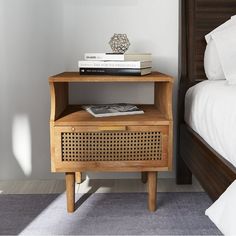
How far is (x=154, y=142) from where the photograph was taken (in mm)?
1519

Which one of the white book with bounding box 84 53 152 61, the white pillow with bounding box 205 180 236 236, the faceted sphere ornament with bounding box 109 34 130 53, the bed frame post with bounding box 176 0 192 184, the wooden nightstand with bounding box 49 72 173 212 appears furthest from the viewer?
the bed frame post with bounding box 176 0 192 184

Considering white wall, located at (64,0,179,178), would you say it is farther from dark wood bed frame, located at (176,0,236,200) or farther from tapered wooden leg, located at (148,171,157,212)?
tapered wooden leg, located at (148,171,157,212)

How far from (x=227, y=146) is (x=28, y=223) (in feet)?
2.68

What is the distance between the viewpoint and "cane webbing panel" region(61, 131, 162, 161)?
4.93 feet

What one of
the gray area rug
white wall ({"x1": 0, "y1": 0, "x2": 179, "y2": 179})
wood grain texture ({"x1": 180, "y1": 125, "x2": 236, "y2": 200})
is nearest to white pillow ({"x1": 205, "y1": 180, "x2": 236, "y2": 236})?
wood grain texture ({"x1": 180, "y1": 125, "x2": 236, "y2": 200})

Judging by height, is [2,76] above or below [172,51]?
below

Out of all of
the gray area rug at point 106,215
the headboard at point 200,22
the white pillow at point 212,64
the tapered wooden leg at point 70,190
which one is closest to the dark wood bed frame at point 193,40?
the headboard at point 200,22

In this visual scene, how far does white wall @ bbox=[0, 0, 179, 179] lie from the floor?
0.12 m

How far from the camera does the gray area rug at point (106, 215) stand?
1.38m

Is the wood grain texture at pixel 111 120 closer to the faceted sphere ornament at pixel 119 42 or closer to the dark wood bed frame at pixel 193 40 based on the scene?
the dark wood bed frame at pixel 193 40

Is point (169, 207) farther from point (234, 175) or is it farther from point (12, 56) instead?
point (12, 56)

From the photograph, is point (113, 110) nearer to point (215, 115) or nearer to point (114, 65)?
point (114, 65)

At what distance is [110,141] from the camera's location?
151cm

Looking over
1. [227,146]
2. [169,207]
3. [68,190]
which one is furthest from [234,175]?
[68,190]
